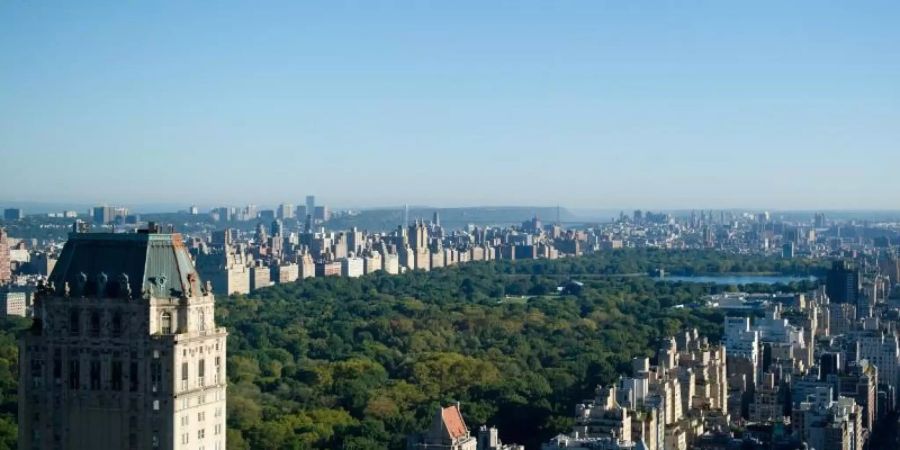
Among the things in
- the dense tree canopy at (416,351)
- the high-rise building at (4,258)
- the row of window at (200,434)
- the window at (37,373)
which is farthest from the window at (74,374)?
the high-rise building at (4,258)

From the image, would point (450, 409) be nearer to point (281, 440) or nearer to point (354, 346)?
point (281, 440)

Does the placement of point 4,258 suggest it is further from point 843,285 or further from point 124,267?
point 124,267

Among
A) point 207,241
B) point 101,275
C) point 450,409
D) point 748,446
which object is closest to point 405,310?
point 207,241

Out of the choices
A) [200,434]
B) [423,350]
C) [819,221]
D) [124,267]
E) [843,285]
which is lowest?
[423,350]

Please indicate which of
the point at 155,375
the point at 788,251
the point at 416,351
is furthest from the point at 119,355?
the point at 788,251

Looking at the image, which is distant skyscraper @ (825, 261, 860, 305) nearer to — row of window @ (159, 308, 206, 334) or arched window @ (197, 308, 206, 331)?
arched window @ (197, 308, 206, 331)

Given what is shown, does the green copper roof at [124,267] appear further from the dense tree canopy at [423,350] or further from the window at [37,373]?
the dense tree canopy at [423,350]
